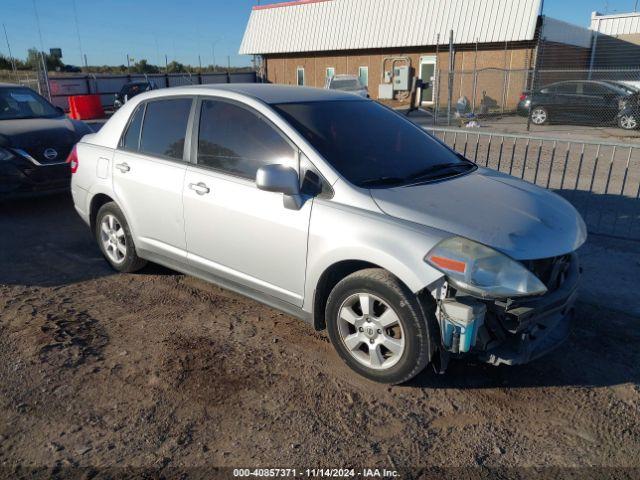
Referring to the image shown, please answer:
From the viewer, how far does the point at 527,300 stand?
9.91 ft

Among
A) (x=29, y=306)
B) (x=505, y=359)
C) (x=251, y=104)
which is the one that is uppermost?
(x=251, y=104)

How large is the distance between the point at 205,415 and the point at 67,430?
758 mm

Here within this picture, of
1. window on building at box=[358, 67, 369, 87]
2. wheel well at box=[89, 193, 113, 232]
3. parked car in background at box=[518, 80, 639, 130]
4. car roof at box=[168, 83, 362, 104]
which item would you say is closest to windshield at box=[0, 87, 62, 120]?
wheel well at box=[89, 193, 113, 232]

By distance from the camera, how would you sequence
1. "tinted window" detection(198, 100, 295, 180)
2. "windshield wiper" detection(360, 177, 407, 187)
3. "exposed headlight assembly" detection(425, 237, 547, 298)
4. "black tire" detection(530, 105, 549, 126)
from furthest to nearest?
1. "black tire" detection(530, 105, 549, 126)
2. "tinted window" detection(198, 100, 295, 180)
3. "windshield wiper" detection(360, 177, 407, 187)
4. "exposed headlight assembly" detection(425, 237, 547, 298)

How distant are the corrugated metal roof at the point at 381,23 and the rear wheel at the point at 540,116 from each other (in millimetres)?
5020

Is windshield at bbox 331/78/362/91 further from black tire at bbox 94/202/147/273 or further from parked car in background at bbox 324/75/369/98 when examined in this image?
black tire at bbox 94/202/147/273

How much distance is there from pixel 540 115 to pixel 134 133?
17439 millimetres

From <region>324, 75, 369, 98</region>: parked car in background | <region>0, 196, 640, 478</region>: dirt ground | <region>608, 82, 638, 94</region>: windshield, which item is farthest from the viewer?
<region>324, 75, 369, 98</region>: parked car in background

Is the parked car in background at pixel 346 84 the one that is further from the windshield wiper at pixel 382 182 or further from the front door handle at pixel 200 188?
the windshield wiper at pixel 382 182

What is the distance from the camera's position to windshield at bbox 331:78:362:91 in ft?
68.8

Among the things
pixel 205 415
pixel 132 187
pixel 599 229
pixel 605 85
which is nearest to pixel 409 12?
pixel 605 85

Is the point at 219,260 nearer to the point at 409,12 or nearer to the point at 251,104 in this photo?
the point at 251,104

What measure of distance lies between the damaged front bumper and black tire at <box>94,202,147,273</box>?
10.8 feet

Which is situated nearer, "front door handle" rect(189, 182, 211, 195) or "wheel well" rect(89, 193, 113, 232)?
"front door handle" rect(189, 182, 211, 195)
